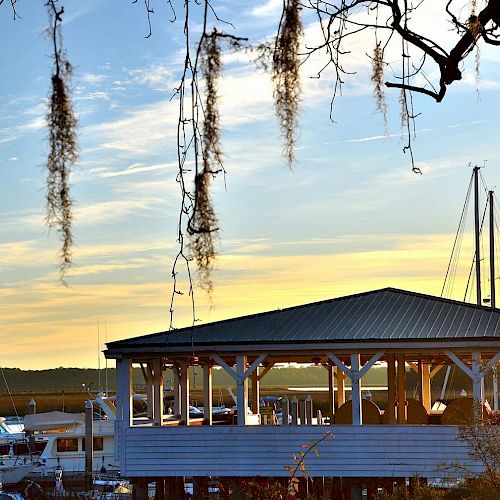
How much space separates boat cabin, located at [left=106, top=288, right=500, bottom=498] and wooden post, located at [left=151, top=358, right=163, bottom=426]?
0.9 inches

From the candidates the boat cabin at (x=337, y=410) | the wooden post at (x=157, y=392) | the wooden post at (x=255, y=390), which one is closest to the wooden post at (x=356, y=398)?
the boat cabin at (x=337, y=410)

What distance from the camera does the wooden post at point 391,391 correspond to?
804 inches

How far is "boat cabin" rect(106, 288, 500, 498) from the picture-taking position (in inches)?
751

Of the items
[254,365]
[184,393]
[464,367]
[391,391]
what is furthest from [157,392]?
[464,367]

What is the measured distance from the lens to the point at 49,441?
3966 centimetres

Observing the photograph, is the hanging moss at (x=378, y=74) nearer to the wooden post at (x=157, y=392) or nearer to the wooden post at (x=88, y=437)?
the wooden post at (x=157, y=392)

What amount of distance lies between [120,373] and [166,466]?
2339 mm

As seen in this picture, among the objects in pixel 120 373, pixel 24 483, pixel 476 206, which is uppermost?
pixel 476 206

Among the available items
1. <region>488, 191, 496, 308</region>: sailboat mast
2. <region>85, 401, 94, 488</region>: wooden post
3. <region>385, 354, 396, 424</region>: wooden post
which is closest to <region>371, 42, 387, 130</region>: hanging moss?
<region>385, 354, 396, 424</region>: wooden post

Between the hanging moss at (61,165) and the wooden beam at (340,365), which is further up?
the wooden beam at (340,365)

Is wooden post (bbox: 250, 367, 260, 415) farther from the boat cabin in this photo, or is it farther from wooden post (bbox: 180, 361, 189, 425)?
the boat cabin

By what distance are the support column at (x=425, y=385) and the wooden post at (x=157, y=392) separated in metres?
6.08

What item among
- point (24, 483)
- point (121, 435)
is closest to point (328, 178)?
point (121, 435)

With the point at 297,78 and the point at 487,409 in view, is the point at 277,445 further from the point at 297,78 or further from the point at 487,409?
the point at 297,78
